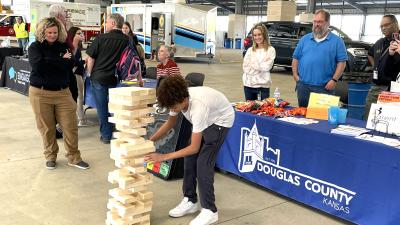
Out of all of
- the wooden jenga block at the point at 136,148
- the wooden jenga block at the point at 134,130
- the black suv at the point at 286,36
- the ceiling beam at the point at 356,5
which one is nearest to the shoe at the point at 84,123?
the wooden jenga block at the point at 134,130

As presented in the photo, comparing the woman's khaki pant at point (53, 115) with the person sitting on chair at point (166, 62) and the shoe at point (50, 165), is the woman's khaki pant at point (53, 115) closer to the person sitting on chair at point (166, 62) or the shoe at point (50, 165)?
the shoe at point (50, 165)

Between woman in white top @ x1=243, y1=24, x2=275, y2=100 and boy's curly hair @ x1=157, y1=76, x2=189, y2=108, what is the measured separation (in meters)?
2.15

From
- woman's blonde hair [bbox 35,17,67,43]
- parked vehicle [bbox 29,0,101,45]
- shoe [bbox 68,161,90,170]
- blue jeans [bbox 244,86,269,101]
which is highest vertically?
parked vehicle [bbox 29,0,101,45]

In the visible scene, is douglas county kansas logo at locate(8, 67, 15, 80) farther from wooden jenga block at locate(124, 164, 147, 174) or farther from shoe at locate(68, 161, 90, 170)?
wooden jenga block at locate(124, 164, 147, 174)

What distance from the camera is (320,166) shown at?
320cm

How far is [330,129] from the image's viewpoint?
3.26m

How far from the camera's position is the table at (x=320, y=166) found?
9.20 ft

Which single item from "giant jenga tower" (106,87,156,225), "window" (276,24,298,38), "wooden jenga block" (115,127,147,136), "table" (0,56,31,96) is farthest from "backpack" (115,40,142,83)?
"window" (276,24,298,38)

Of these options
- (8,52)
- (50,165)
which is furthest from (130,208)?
(8,52)

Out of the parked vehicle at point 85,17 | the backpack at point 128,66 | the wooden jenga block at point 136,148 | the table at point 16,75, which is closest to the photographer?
the wooden jenga block at point 136,148

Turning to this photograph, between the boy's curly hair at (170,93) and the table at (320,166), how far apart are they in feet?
4.24

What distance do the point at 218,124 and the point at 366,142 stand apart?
1072mm

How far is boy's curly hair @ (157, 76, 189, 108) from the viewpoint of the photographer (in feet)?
8.08

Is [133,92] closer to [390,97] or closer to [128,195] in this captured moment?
[128,195]
